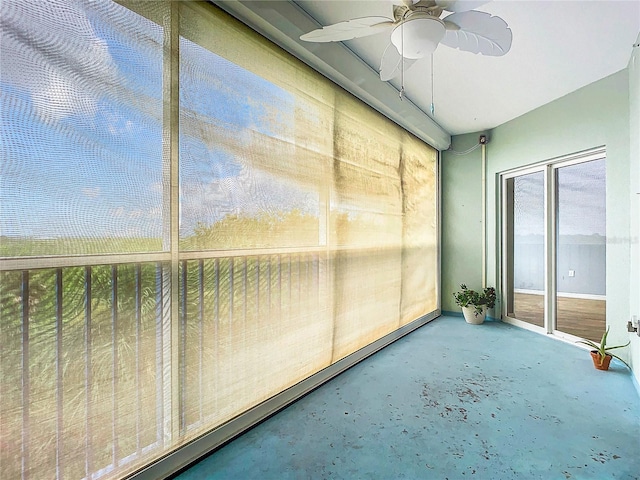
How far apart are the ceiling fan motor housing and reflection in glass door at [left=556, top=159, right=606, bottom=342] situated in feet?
9.62

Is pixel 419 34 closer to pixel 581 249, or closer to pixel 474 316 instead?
pixel 581 249

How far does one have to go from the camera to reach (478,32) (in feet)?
5.96

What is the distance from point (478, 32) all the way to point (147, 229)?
77.6 inches

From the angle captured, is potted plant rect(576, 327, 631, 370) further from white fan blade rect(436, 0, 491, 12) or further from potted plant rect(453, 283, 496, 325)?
white fan blade rect(436, 0, 491, 12)

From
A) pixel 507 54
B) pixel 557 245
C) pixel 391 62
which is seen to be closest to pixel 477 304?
pixel 557 245

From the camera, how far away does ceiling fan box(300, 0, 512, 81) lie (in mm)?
1677

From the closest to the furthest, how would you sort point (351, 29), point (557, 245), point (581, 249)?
point (351, 29) < point (581, 249) < point (557, 245)

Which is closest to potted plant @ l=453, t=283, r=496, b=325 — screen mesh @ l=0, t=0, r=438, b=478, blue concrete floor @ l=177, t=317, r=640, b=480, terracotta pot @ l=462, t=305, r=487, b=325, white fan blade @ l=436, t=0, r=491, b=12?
terracotta pot @ l=462, t=305, r=487, b=325

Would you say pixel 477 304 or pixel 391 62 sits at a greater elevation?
pixel 391 62

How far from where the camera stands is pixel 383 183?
3.63 metres

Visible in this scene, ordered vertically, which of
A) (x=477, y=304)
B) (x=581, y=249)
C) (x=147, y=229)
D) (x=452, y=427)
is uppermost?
(x=147, y=229)

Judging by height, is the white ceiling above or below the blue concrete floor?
above

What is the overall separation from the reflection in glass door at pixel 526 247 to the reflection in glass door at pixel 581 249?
20cm

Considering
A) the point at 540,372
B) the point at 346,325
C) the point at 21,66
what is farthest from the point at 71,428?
the point at 540,372
